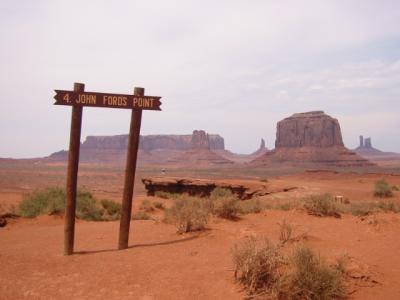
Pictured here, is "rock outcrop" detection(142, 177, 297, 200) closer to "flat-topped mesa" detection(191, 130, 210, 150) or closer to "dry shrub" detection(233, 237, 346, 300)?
"dry shrub" detection(233, 237, 346, 300)

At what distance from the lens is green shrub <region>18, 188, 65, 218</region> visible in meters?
14.8

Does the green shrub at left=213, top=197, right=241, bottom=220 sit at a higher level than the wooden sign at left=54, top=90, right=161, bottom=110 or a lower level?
lower

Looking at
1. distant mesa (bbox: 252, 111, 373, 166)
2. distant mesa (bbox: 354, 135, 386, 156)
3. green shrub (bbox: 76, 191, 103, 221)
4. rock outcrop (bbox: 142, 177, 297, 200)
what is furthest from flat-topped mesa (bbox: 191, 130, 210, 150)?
green shrub (bbox: 76, 191, 103, 221)

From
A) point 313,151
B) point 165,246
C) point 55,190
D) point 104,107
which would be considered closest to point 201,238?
point 165,246

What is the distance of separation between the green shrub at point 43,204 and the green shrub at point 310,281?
35.9 ft

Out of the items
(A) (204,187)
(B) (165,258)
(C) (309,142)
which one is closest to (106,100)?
(B) (165,258)

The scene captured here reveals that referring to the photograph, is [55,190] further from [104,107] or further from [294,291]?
[294,291]

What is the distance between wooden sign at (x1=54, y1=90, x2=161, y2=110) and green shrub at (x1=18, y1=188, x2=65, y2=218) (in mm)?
7683

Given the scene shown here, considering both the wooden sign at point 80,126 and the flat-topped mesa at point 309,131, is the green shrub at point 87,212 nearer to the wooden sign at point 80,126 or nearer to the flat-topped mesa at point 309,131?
the wooden sign at point 80,126

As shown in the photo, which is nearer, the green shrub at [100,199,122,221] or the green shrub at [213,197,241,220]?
the green shrub at [213,197,241,220]

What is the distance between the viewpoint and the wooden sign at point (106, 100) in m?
8.05

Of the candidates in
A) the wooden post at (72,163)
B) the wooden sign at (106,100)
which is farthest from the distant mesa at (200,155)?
the wooden post at (72,163)

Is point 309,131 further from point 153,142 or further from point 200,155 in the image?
point 153,142

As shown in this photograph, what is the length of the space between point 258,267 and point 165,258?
7.92ft
